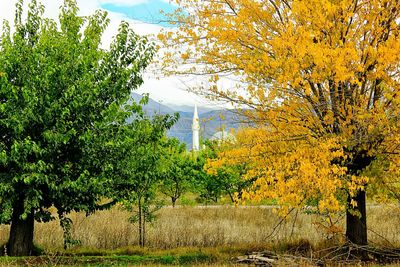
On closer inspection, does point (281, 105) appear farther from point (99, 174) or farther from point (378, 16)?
point (99, 174)

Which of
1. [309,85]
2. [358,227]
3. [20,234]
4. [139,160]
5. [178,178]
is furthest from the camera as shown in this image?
[178,178]

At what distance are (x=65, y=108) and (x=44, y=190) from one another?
2.30 m

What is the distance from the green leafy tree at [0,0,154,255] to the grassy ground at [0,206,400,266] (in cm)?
140

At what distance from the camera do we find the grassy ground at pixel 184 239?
10717mm

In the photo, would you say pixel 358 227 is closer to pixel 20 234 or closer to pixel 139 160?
pixel 139 160

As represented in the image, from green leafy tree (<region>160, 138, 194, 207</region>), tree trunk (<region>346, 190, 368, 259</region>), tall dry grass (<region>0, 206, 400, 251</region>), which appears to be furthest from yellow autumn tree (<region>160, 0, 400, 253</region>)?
green leafy tree (<region>160, 138, 194, 207</region>)

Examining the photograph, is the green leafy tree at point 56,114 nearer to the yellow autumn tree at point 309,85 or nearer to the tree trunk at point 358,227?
the yellow autumn tree at point 309,85

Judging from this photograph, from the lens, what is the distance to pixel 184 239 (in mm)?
13258

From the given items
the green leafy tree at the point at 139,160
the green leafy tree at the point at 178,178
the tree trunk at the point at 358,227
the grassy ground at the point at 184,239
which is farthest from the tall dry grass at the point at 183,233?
the green leafy tree at the point at 178,178

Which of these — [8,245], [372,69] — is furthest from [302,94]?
[8,245]

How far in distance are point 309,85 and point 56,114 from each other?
5.37m

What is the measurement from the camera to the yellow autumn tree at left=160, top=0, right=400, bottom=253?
7.47 metres

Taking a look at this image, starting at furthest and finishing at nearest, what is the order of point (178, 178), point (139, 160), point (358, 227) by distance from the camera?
point (178, 178)
point (139, 160)
point (358, 227)

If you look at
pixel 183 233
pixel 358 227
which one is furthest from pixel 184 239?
pixel 358 227
